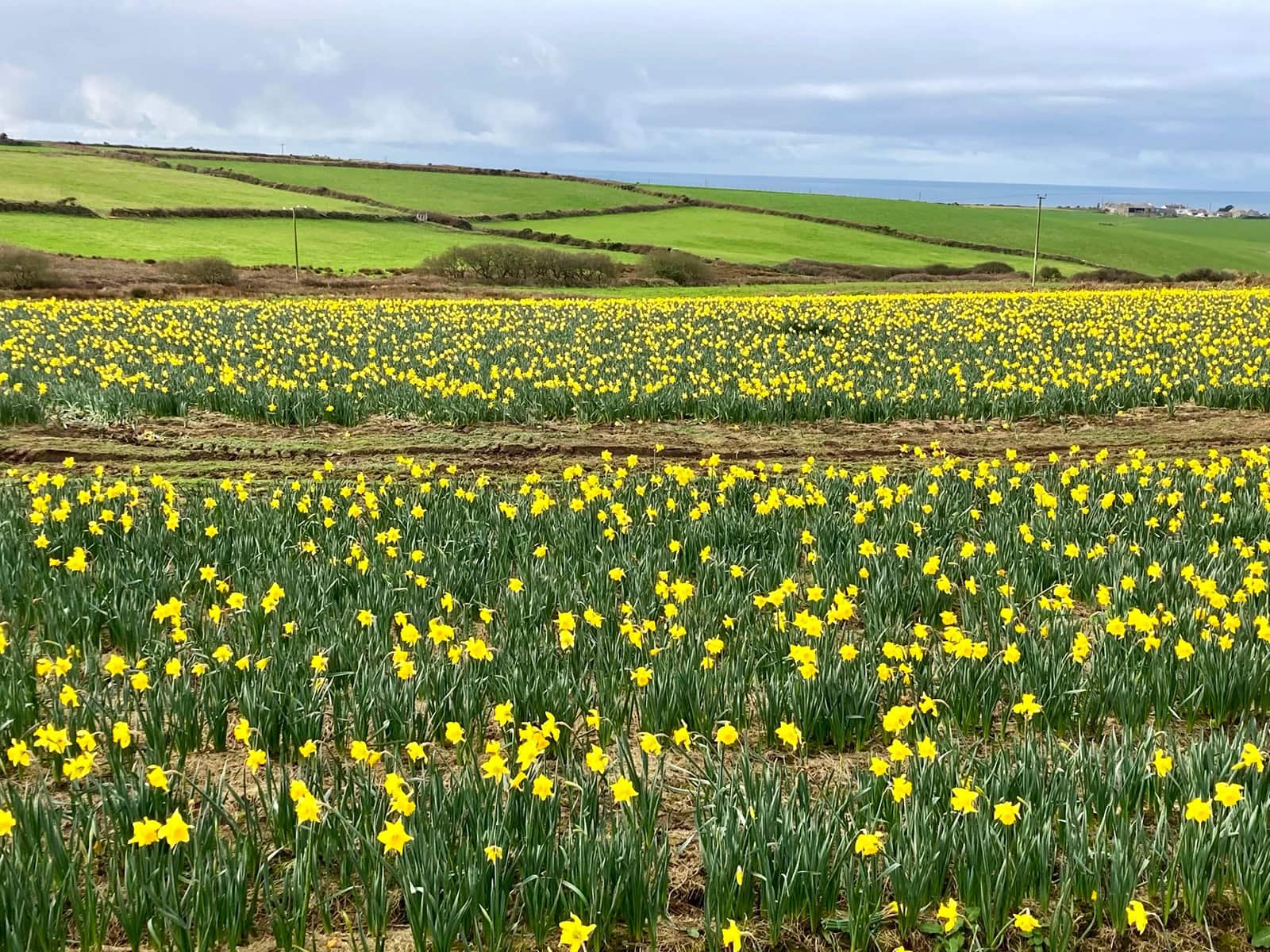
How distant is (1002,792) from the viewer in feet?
12.4

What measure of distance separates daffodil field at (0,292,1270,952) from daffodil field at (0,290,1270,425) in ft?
13.8

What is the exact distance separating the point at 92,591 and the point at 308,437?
7219 millimetres

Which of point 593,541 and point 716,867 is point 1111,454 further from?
point 716,867

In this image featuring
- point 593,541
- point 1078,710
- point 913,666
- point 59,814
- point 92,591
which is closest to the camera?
point 59,814

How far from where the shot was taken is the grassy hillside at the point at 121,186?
60.8 m

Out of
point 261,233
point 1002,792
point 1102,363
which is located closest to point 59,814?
point 1002,792

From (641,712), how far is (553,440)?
8431mm

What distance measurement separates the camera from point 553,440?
13.0 m

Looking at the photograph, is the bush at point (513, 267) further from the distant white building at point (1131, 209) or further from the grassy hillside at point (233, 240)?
the distant white building at point (1131, 209)

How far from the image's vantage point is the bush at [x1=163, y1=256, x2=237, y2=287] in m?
39.2

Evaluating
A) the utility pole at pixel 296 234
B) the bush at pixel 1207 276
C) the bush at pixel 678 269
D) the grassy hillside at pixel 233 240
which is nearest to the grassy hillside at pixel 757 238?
the grassy hillside at pixel 233 240

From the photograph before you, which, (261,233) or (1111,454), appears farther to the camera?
(261,233)

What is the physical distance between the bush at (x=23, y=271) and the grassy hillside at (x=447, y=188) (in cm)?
3942

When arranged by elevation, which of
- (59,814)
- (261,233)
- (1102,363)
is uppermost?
(261,233)
